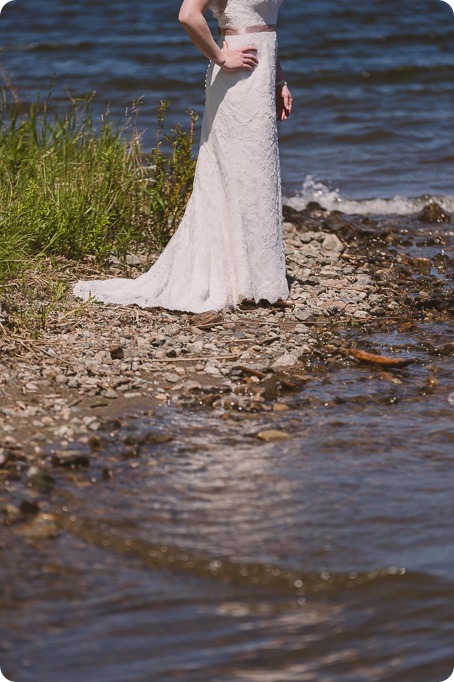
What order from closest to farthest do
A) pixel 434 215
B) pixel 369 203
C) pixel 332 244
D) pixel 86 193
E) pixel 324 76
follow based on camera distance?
1. pixel 86 193
2. pixel 332 244
3. pixel 434 215
4. pixel 369 203
5. pixel 324 76

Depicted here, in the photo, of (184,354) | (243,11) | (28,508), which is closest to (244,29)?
(243,11)

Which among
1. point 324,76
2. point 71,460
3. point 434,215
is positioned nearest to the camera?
point 71,460

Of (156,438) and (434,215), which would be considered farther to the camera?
(434,215)

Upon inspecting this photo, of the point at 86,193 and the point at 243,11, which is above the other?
the point at 243,11

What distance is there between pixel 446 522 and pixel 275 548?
2.32ft

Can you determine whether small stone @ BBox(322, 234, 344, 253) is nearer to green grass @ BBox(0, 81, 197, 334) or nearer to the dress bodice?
green grass @ BBox(0, 81, 197, 334)

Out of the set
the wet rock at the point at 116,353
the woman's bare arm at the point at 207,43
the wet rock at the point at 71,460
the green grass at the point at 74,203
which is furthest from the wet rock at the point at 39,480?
the woman's bare arm at the point at 207,43

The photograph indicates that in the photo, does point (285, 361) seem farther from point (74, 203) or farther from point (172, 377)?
point (74, 203)

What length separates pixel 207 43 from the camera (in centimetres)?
609

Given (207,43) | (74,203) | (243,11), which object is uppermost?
(243,11)

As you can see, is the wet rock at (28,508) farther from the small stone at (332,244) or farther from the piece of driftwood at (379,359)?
the small stone at (332,244)

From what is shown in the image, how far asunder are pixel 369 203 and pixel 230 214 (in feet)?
13.3

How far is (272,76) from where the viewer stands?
6.47m

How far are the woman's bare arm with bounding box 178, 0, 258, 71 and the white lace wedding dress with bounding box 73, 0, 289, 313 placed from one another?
67 mm
